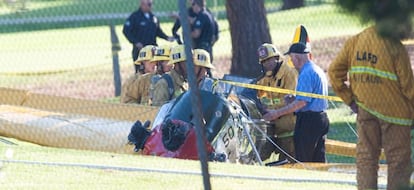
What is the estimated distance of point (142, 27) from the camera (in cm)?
2033

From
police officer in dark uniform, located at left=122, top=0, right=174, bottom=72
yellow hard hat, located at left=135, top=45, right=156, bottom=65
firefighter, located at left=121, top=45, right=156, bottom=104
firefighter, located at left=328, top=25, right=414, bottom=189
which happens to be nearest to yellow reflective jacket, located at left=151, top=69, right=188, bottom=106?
firefighter, located at left=121, top=45, right=156, bottom=104

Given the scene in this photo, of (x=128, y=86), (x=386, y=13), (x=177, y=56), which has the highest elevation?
(x=386, y=13)

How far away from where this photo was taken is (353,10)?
5066 millimetres

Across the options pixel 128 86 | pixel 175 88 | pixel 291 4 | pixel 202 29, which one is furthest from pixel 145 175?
pixel 291 4

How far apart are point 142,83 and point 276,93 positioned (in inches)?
73.1

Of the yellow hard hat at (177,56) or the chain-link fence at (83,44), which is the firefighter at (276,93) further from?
the chain-link fence at (83,44)

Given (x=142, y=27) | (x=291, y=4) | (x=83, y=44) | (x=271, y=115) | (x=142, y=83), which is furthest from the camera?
(x=291, y=4)

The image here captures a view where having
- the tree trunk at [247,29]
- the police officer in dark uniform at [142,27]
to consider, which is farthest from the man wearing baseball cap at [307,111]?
the tree trunk at [247,29]

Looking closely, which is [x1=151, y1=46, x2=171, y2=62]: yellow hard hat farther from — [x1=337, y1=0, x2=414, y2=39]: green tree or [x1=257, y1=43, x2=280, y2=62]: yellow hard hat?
[x1=337, y1=0, x2=414, y2=39]: green tree

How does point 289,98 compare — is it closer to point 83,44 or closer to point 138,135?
point 138,135

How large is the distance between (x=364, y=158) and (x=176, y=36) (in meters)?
13.1

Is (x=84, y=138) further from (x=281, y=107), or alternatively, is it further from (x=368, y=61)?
(x=368, y=61)

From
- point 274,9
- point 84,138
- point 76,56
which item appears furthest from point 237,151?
point 274,9

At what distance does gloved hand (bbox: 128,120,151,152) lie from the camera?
11086 mm
